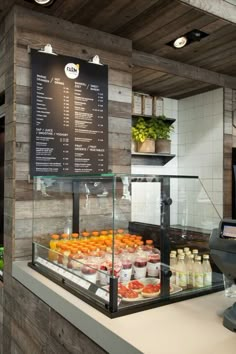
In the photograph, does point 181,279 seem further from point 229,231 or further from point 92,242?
point 92,242

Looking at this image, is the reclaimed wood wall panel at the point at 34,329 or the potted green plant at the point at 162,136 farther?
the potted green plant at the point at 162,136

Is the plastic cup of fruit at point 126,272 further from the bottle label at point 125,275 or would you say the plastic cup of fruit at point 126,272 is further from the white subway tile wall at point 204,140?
the white subway tile wall at point 204,140

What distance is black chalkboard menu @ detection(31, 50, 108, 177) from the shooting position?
230cm

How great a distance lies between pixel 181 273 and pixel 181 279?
3 cm

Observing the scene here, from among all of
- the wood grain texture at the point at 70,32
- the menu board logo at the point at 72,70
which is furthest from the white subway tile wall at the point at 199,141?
the menu board logo at the point at 72,70

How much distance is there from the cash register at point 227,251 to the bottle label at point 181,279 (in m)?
0.33

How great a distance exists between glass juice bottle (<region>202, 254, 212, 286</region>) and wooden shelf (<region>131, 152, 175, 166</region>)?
207cm

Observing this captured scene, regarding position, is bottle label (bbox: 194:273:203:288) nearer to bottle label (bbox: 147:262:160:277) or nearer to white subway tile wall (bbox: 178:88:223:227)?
bottle label (bbox: 147:262:160:277)

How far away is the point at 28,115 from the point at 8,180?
18.4 inches

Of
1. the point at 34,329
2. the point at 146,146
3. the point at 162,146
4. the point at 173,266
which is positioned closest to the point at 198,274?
the point at 173,266

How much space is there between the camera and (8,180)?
7.65 ft

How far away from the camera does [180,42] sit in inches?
108

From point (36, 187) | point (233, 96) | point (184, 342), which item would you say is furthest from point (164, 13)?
point (184, 342)

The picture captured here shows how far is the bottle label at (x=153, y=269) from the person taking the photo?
1.64 meters
